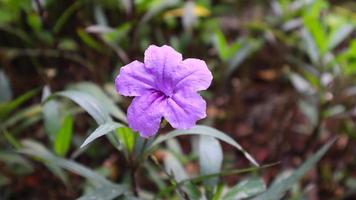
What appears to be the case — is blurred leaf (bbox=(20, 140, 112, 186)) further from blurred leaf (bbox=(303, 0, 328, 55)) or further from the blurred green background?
blurred leaf (bbox=(303, 0, 328, 55))

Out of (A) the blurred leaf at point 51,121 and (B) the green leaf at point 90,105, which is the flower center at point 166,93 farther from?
(A) the blurred leaf at point 51,121

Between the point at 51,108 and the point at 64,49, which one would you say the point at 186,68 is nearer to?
the point at 51,108

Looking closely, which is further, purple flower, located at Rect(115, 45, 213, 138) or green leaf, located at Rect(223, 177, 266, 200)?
green leaf, located at Rect(223, 177, 266, 200)

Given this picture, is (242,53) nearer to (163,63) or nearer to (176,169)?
(176,169)

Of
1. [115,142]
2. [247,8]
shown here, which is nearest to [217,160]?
[115,142]

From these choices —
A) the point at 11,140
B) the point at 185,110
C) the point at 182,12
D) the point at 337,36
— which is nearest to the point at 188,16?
the point at 182,12

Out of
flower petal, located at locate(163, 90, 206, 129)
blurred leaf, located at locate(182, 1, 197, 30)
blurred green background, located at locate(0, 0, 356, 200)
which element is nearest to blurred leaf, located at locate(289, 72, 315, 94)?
blurred green background, located at locate(0, 0, 356, 200)

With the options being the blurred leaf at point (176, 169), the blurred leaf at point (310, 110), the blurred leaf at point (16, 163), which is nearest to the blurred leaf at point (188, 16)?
the blurred leaf at point (310, 110)
